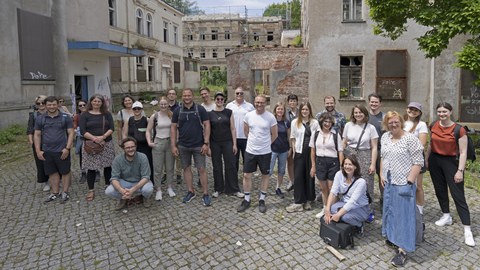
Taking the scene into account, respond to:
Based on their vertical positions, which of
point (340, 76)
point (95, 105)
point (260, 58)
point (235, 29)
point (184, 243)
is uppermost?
point (235, 29)

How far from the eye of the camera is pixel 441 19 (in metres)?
8.73

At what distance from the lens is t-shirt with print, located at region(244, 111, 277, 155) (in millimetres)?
5520

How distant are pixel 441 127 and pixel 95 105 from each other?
535cm

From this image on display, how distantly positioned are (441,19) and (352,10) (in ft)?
22.2

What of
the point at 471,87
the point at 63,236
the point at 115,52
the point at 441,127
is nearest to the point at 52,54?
the point at 115,52

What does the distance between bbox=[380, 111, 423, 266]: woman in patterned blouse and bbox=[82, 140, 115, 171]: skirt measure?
15.0ft

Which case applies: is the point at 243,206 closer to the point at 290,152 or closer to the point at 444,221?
the point at 290,152

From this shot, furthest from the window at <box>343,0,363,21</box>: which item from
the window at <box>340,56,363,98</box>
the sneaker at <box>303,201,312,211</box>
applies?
the sneaker at <box>303,201,312,211</box>

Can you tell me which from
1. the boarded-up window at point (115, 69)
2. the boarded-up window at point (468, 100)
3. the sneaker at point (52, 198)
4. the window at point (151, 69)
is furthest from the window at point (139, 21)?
the sneaker at point (52, 198)

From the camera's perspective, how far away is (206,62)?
170ft

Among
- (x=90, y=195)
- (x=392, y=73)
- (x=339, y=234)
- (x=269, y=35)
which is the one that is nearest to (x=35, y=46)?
(x=90, y=195)

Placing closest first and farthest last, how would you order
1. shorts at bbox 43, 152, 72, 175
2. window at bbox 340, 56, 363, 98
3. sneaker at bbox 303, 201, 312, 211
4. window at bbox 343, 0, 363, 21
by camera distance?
sneaker at bbox 303, 201, 312, 211, shorts at bbox 43, 152, 72, 175, window at bbox 343, 0, 363, 21, window at bbox 340, 56, 363, 98

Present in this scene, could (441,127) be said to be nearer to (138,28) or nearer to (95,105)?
(95,105)

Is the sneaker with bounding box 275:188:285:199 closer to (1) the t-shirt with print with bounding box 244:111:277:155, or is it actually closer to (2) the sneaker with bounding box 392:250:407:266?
(1) the t-shirt with print with bounding box 244:111:277:155
